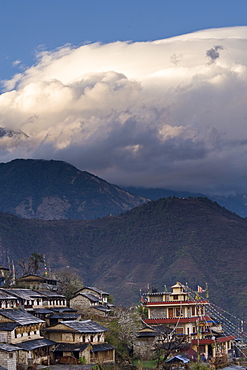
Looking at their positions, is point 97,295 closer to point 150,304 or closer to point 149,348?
point 150,304

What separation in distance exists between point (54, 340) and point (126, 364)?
32.1 ft

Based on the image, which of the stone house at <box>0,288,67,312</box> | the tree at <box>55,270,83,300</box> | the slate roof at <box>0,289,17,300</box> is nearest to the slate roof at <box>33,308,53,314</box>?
the stone house at <box>0,288,67,312</box>

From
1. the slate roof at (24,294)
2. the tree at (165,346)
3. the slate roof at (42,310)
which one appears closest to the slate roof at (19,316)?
the slate roof at (42,310)

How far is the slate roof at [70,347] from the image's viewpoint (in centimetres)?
8400

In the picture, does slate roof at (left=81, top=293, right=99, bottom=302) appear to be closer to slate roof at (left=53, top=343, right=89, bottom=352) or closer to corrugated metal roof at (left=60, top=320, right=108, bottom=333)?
corrugated metal roof at (left=60, top=320, right=108, bottom=333)

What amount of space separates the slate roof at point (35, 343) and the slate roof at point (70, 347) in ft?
3.33

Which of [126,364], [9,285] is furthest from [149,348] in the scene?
[9,285]

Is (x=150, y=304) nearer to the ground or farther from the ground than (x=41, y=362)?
farther from the ground

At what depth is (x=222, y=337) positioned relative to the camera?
118 meters

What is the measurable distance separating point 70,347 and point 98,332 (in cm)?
576

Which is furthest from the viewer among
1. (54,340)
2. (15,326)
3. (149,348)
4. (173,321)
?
(173,321)

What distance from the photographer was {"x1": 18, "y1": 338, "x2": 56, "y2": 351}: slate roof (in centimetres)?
7851

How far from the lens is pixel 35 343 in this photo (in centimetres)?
8181

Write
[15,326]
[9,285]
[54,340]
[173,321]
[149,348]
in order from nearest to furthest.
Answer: [15,326]
[54,340]
[149,348]
[173,321]
[9,285]
